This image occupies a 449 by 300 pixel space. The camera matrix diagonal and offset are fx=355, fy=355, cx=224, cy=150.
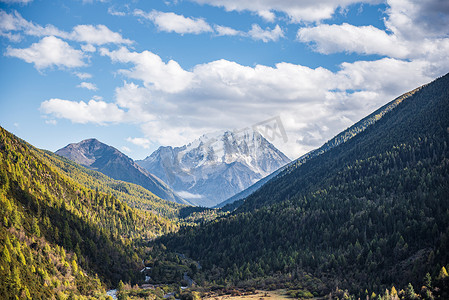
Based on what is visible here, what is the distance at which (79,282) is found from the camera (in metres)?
165

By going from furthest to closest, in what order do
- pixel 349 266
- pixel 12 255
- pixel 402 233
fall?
1. pixel 402 233
2. pixel 349 266
3. pixel 12 255

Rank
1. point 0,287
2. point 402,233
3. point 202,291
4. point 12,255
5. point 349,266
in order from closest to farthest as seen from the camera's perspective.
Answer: point 0,287 → point 12,255 → point 202,291 → point 349,266 → point 402,233

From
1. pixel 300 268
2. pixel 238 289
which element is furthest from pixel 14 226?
pixel 300 268

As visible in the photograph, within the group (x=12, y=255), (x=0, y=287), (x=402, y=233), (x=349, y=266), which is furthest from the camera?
(x=402, y=233)

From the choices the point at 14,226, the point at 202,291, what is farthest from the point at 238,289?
the point at 14,226

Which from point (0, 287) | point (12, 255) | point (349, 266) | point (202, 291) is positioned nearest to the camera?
point (0, 287)

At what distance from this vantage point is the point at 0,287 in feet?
390

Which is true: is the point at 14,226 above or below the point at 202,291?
above

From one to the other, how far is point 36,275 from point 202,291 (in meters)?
72.2

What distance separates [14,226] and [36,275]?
33.3 metres

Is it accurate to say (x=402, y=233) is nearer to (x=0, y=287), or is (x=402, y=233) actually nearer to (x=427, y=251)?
(x=427, y=251)

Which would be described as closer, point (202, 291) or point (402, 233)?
point (202, 291)

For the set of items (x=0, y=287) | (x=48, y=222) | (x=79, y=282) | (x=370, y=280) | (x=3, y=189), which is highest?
(x=3, y=189)

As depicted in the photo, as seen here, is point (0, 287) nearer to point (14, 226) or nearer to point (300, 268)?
point (14, 226)
